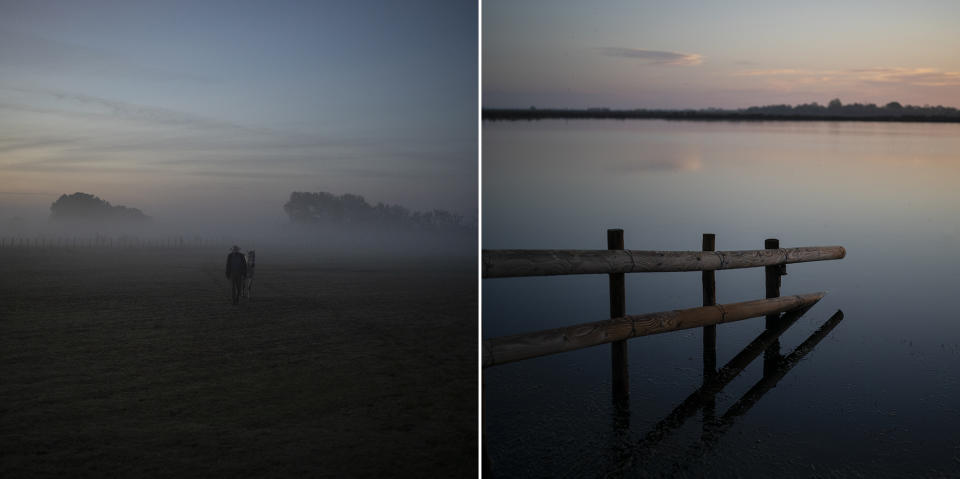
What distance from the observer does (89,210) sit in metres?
33.5

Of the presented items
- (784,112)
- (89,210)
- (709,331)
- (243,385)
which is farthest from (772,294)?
(89,210)

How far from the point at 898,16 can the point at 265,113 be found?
37.3 metres

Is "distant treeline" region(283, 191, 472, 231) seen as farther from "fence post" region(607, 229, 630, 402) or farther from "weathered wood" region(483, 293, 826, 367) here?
"fence post" region(607, 229, 630, 402)

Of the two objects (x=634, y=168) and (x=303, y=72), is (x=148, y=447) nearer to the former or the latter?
(x=634, y=168)

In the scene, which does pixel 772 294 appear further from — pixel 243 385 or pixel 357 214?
pixel 357 214

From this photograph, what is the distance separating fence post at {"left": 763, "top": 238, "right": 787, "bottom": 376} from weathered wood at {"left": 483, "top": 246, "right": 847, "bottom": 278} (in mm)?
230

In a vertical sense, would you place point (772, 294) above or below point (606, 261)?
below

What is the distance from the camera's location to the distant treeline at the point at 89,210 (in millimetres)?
32631

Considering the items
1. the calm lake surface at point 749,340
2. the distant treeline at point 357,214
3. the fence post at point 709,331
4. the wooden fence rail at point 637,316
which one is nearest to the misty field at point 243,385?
the calm lake surface at point 749,340

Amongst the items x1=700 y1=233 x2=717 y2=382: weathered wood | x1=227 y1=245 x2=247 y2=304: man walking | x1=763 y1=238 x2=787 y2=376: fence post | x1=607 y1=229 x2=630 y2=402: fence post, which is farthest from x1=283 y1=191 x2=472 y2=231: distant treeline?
x1=607 y1=229 x2=630 y2=402: fence post

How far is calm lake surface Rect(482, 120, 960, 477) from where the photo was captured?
11.4 ft

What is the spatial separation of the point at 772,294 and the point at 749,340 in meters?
0.40

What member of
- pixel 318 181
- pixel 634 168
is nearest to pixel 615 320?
pixel 634 168

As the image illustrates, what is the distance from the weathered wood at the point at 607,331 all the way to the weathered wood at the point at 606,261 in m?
0.27
